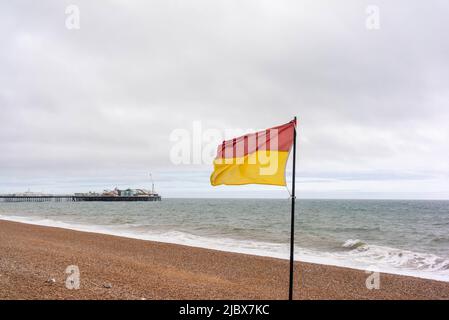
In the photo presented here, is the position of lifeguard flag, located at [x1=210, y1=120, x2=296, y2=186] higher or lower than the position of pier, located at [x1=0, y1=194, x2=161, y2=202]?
higher

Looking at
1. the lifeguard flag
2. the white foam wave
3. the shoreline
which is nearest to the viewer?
the lifeguard flag

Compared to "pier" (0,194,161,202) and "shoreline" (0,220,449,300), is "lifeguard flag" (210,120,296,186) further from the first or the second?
"pier" (0,194,161,202)

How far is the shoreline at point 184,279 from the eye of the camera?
30.2 ft

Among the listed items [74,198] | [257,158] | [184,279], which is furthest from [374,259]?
[74,198]

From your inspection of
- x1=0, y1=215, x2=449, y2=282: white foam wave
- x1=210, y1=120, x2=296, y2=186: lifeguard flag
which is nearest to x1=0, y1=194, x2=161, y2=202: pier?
x1=0, y1=215, x2=449, y2=282: white foam wave

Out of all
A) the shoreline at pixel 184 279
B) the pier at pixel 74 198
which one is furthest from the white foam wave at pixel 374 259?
the pier at pixel 74 198

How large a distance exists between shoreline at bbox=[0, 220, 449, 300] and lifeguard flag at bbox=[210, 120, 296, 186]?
11.4ft

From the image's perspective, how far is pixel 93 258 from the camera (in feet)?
50.1

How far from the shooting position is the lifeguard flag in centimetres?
763

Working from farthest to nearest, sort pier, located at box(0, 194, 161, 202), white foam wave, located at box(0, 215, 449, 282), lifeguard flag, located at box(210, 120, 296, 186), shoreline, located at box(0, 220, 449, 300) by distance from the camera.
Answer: pier, located at box(0, 194, 161, 202)
white foam wave, located at box(0, 215, 449, 282)
shoreline, located at box(0, 220, 449, 300)
lifeguard flag, located at box(210, 120, 296, 186)
